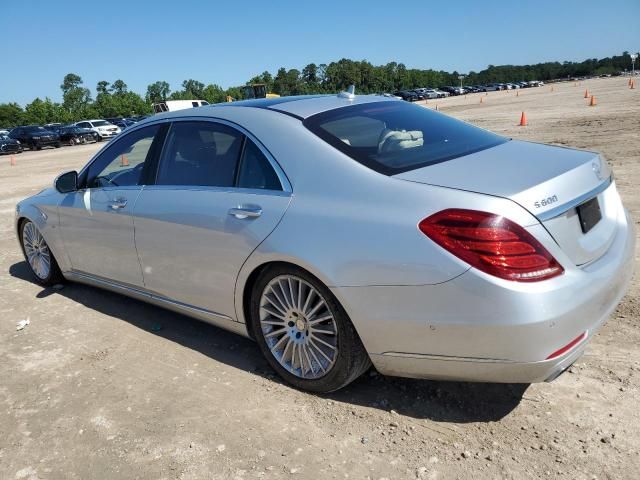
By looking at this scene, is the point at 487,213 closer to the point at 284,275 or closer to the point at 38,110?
the point at 284,275

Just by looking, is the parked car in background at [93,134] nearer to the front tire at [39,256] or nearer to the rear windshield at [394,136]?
the front tire at [39,256]

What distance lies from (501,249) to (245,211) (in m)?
1.50

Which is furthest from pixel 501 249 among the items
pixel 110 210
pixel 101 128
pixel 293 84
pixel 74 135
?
pixel 293 84

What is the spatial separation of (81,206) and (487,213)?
136 inches

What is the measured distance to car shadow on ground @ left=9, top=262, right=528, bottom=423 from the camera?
2.99m

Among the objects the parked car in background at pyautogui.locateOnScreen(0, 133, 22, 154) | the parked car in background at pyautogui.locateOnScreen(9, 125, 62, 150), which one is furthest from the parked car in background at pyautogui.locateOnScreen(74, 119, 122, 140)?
the parked car in background at pyautogui.locateOnScreen(0, 133, 22, 154)

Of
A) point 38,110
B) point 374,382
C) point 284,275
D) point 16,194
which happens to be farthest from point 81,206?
point 38,110

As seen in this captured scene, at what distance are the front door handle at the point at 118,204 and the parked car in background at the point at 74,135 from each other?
39201 millimetres

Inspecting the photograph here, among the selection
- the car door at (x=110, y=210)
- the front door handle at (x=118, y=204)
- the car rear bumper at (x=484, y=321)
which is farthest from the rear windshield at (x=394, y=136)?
the front door handle at (x=118, y=204)

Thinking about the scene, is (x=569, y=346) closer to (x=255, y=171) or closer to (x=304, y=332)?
(x=304, y=332)

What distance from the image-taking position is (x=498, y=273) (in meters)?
2.41

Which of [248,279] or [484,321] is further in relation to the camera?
[248,279]

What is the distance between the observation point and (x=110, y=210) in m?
4.29

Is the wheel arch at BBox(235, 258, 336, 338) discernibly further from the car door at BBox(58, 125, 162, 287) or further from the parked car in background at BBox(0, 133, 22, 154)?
the parked car in background at BBox(0, 133, 22, 154)
